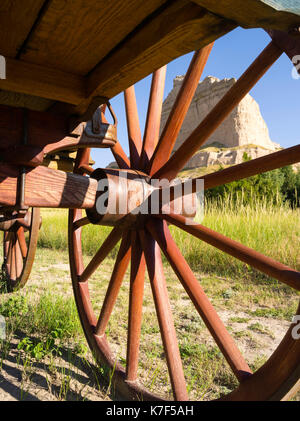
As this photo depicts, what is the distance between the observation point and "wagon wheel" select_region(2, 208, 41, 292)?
10.3 ft

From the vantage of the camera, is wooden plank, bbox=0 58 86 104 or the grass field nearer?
wooden plank, bbox=0 58 86 104

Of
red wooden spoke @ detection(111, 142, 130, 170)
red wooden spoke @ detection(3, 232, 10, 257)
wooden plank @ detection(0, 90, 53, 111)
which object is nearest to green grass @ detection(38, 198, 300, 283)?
red wooden spoke @ detection(3, 232, 10, 257)

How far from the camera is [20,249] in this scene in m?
3.59

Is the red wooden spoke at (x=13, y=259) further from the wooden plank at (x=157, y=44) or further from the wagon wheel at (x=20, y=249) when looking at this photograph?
the wooden plank at (x=157, y=44)

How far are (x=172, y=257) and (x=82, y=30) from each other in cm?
103

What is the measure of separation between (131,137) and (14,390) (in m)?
1.54

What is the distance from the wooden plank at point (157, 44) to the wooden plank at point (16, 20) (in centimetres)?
28

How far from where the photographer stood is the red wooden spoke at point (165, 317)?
4.80 ft

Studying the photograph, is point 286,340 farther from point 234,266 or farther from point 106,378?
point 234,266

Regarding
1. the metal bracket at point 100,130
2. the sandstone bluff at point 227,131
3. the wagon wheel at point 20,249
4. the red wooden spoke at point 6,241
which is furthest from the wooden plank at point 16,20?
the sandstone bluff at point 227,131

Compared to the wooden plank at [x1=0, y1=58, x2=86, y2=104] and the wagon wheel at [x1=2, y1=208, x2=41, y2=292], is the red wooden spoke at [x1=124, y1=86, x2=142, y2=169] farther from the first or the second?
the wagon wheel at [x1=2, y1=208, x2=41, y2=292]

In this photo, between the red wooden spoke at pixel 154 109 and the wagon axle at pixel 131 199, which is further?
the red wooden spoke at pixel 154 109
